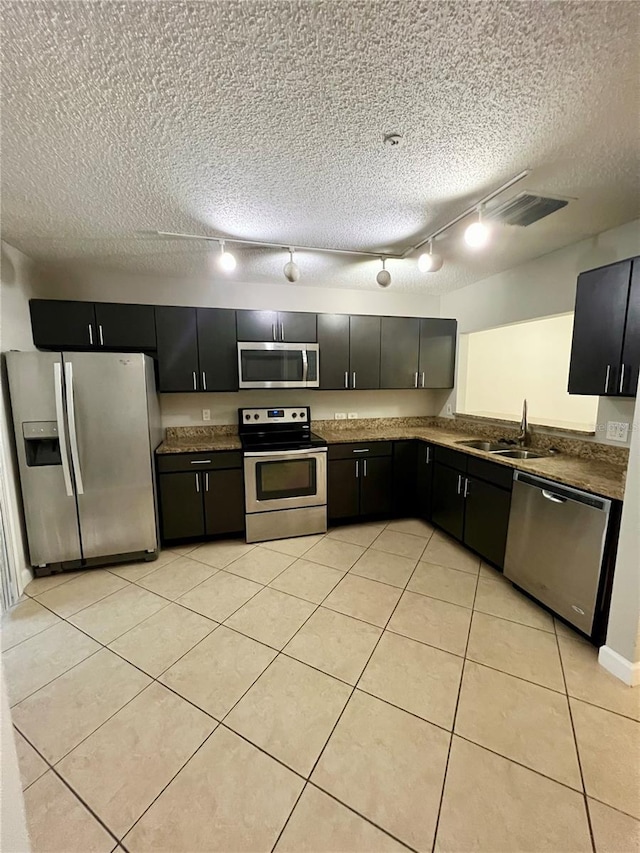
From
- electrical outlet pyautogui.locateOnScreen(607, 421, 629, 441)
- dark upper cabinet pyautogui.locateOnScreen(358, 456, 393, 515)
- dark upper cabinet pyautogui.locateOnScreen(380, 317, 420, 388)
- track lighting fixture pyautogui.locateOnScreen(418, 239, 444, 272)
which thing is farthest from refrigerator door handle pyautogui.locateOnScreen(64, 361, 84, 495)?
electrical outlet pyautogui.locateOnScreen(607, 421, 629, 441)

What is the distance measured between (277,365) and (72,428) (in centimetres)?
166

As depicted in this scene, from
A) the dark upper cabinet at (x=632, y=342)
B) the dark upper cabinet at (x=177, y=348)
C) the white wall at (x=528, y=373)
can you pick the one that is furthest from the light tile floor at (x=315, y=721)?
the white wall at (x=528, y=373)

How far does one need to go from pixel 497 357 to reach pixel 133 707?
477 cm

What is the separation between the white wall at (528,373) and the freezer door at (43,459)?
390 cm

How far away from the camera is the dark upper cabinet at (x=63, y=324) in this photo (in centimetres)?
262

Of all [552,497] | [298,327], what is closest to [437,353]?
[298,327]

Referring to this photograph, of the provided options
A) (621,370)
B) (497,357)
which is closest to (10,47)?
(621,370)

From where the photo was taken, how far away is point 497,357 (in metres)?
4.38

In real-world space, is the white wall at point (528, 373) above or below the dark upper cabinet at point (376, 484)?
above

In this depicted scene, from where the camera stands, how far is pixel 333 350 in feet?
10.8

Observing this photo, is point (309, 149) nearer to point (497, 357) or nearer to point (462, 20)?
point (462, 20)

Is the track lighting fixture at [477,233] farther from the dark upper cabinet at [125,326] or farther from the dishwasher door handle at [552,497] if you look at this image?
the dark upper cabinet at [125,326]

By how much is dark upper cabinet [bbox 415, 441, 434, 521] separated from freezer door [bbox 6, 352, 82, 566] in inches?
115

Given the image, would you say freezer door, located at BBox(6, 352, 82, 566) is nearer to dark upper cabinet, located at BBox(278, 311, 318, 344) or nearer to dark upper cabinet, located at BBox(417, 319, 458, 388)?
dark upper cabinet, located at BBox(278, 311, 318, 344)
